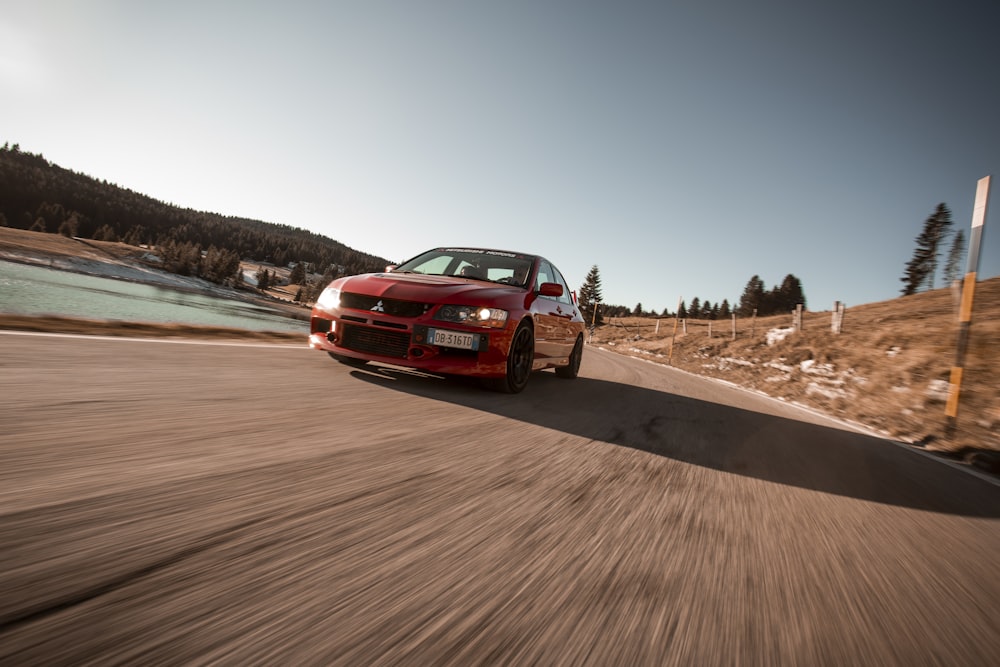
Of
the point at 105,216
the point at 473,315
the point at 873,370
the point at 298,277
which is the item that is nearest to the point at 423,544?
the point at 473,315

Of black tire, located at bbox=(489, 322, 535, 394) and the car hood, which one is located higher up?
the car hood

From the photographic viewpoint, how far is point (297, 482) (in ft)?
5.26

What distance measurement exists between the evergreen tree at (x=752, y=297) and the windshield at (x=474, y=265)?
357 ft

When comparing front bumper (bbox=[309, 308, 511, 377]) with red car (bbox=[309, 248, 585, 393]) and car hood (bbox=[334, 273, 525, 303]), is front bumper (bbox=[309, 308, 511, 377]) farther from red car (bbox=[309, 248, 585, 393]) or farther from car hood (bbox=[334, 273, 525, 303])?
car hood (bbox=[334, 273, 525, 303])

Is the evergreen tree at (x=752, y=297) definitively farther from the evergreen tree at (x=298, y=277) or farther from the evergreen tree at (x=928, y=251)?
the evergreen tree at (x=298, y=277)

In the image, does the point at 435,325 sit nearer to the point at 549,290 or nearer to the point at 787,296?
the point at 549,290

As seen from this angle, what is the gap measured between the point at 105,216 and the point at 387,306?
13156 cm

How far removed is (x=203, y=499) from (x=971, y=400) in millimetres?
10089

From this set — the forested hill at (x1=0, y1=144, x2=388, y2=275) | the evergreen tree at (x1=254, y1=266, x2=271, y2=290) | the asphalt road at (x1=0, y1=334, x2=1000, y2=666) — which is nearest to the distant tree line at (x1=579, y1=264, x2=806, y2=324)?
the forested hill at (x1=0, y1=144, x2=388, y2=275)

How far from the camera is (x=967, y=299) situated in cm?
571

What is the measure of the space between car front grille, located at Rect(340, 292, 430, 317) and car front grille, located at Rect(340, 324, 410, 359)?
0.56ft

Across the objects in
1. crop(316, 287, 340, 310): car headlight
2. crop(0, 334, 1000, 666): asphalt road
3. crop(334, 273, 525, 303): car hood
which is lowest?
crop(0, 334, 1000, 666): asphalt road

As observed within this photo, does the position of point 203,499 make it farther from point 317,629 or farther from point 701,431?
point 701,431

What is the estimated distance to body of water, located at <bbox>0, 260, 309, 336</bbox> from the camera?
26.2 metres
